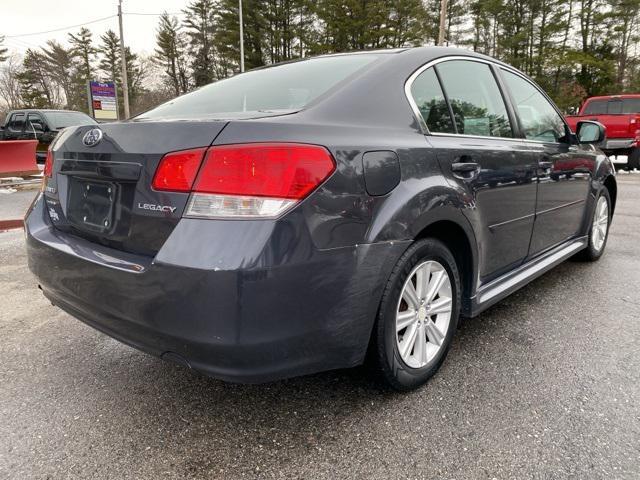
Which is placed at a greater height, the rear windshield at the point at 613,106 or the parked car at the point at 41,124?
the rear windshield at the point at 613,106

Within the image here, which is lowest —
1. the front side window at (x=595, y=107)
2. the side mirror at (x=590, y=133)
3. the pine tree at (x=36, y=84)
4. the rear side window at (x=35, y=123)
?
the side mirror at (x=590, y=133)

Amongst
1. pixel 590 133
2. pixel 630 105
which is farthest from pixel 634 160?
pixel 590 133

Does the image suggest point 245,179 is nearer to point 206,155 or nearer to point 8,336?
point 206,155

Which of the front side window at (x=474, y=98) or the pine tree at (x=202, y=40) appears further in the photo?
the pine tree at (x=202, y=40)

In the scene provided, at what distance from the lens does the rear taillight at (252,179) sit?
1.52 meters

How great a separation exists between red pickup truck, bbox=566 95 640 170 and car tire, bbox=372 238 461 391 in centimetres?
1125

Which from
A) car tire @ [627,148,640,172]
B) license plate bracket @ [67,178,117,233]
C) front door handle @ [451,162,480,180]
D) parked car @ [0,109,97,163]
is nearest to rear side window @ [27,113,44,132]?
parked car @ [0,109,97,163]

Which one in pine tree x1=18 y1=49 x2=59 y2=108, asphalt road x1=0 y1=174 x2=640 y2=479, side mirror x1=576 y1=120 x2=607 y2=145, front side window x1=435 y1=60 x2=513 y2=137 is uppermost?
pine tree x1=18 y1=49 x2=59 y2=108

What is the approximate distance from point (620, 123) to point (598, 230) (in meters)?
10.2

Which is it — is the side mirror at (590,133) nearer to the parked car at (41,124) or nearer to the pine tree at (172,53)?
the parked car at (41,124)

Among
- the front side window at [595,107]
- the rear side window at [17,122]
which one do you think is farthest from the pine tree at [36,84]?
the front side window at [595,107]

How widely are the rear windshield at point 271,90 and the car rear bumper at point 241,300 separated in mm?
651

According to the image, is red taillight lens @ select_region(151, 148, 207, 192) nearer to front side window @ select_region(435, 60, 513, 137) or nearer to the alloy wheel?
the alloy wheel

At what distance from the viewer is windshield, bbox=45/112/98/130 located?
13406 mm
